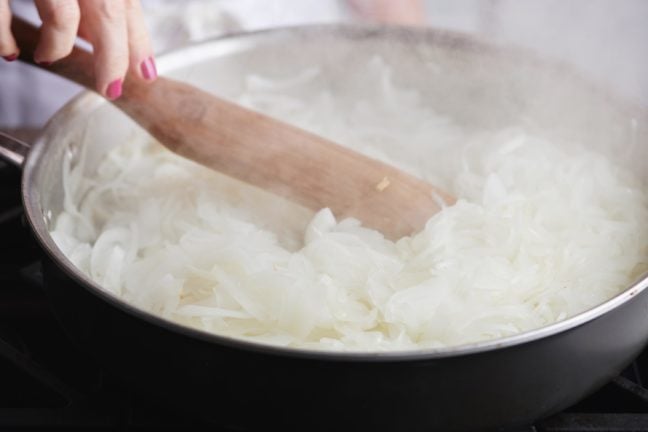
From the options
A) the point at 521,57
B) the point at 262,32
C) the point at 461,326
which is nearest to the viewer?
the point at 461,326

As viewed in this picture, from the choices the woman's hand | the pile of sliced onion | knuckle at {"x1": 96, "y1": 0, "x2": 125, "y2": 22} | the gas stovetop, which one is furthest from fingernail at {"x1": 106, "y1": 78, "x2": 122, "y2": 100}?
the gas stovetop

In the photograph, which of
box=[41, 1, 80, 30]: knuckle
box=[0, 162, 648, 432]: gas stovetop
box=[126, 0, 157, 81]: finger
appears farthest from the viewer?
box=[126, 0, 157, 81]: finger

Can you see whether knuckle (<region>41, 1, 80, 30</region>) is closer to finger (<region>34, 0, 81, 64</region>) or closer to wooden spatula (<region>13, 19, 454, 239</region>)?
finger (<region>34, 0, 81, 64</region>)

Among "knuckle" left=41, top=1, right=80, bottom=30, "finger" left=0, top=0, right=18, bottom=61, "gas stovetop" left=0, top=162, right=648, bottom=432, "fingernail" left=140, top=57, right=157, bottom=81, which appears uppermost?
"knuckle" left=41, top=1, right=80, bottom=30

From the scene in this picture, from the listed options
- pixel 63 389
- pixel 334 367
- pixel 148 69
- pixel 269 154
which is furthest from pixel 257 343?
pixel 148 69

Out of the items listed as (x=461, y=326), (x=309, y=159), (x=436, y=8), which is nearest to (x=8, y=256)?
→ (x=309, y=159)

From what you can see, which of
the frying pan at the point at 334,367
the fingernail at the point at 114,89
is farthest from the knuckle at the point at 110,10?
the frying pan at the point at 334,367

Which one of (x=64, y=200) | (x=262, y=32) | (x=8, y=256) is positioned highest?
(x=262, y=32)

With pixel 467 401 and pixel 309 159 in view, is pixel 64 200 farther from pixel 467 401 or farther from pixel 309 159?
pixel 467 401
